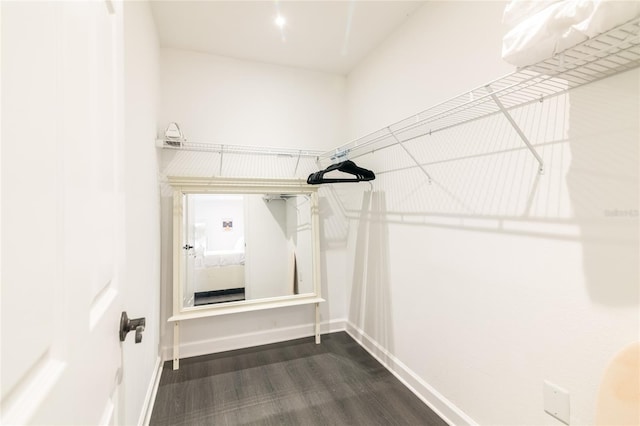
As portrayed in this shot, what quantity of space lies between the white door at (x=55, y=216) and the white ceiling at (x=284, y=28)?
1589mm

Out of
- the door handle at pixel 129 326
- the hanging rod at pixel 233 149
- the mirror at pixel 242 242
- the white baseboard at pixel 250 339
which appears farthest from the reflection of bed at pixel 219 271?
the door handle at pixel 129 326

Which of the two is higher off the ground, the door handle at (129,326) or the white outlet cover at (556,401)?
the door handle at (129,326)

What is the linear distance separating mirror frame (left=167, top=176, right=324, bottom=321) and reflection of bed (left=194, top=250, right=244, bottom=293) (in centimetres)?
17

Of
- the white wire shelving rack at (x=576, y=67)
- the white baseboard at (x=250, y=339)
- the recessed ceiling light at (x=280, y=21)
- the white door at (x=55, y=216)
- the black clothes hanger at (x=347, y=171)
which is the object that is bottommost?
the white baseboard at (x=250, y=339)

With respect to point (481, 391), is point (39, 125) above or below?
above

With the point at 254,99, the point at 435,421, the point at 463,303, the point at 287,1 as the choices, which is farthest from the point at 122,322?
the point at 254,99

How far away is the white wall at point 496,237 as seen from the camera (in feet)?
3.34

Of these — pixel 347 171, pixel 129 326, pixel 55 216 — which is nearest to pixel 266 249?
pixel 347 171

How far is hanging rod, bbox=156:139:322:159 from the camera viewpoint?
2.25 m

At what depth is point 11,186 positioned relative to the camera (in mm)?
307

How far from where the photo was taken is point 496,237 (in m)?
1.41

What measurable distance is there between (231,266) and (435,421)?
6.22ft

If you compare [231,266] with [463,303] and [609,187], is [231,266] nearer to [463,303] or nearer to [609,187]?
[463,303]

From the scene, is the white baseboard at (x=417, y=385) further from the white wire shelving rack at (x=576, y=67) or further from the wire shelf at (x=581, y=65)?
the wire shelf at (x=581, y=65)
